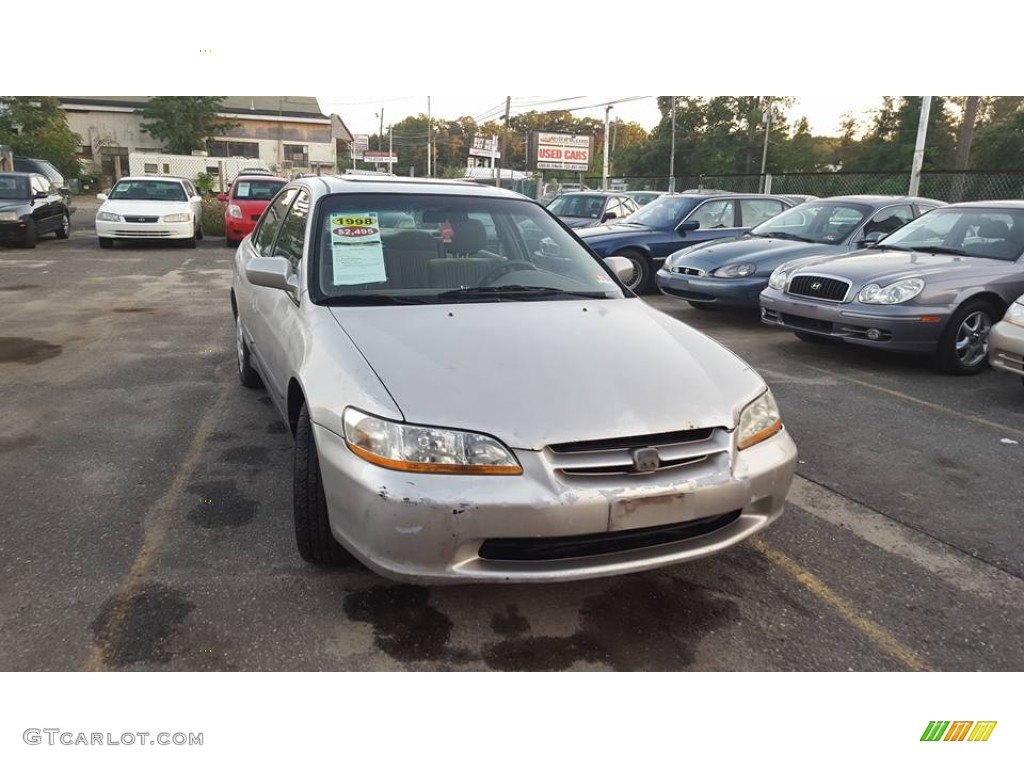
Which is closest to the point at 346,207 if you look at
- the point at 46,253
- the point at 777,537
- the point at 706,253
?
the point at 777,537

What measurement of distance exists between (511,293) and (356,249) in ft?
2.55

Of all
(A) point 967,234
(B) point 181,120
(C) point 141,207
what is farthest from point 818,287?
(B) point 181,120

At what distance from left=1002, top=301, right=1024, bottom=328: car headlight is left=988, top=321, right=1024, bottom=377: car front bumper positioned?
3 centimetres

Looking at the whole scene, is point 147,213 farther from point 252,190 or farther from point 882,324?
point 882,324

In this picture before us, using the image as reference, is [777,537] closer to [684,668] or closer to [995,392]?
[684,668]

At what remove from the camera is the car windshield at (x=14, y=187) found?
48.0ft

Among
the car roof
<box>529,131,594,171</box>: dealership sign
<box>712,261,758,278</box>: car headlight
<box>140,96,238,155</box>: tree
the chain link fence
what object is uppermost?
<box>140,96,238,155</box>: tree

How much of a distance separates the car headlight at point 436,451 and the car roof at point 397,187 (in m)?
1.90

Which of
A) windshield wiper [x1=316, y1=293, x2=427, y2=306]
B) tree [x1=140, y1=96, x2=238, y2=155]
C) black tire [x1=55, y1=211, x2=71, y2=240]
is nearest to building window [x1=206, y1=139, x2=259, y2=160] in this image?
tree [x1=140, y1=96, x2=238, y2=155]

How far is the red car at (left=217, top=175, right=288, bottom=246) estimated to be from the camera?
51.4 ft

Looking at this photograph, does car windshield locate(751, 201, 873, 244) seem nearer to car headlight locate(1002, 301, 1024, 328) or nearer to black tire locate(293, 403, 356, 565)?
car headlight locate(1002, 301, 1024, 328)

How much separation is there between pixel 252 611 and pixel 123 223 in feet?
46.9

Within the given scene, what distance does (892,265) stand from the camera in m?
6.73

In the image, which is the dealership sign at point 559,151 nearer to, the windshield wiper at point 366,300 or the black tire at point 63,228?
the black tire at point 63,228
